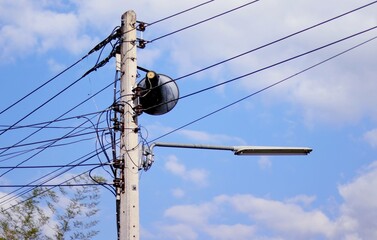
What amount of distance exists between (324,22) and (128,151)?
4172 millimetres

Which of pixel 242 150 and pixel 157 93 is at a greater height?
pixel 157 93

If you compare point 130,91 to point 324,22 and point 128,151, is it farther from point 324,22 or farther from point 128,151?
point 324,22

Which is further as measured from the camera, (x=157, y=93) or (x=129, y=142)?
(x=157, y=93)

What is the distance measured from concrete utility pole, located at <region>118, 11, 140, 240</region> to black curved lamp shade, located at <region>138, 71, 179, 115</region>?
34 cm

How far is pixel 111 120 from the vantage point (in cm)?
1247

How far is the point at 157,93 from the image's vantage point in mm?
12781

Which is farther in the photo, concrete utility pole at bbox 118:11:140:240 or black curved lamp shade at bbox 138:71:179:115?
black curved lamp shade at bbox 138:71:179:115

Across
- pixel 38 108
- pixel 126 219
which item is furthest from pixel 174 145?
pixel 38 108

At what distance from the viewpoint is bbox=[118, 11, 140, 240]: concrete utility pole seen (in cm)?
1108

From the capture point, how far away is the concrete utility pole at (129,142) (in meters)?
11.1

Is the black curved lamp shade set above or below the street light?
above

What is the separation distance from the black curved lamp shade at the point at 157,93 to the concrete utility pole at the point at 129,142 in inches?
13.6

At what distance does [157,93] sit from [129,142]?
1.49m

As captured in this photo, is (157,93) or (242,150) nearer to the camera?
(242,150)
